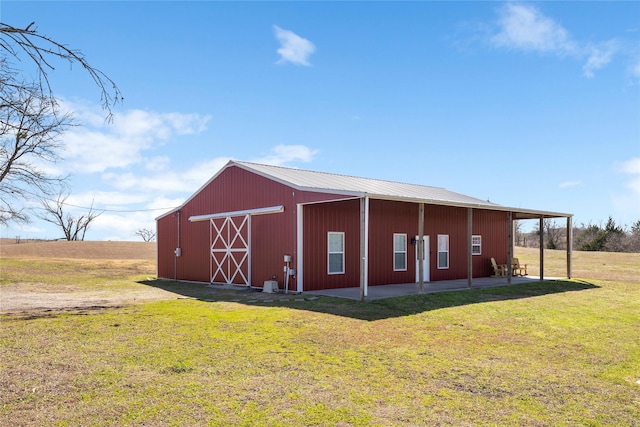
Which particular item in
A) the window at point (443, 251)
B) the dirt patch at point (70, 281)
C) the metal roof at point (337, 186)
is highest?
the metal roof at point (337, 186)

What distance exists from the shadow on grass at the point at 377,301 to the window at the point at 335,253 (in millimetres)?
1963

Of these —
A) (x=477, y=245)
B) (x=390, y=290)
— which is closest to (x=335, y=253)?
(x=390, y=290)

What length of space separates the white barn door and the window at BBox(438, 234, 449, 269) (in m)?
7.12

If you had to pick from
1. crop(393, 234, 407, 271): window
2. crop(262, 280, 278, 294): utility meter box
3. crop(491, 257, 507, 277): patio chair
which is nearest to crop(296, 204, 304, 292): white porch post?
crop(262, 280, 278, 294): utility meter box

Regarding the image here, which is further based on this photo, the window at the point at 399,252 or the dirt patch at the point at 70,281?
the window at the point at 399,252

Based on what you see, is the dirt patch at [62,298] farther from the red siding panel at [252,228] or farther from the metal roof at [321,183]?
the metal roof at [321,183]

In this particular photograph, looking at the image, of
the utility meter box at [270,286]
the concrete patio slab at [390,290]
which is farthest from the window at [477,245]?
the utility meter box at [270,286]

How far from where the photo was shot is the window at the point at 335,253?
1488 cm

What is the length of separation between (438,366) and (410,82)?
11.2m

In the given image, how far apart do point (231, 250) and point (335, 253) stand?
4.14m

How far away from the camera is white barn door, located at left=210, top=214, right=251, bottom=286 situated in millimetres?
16297

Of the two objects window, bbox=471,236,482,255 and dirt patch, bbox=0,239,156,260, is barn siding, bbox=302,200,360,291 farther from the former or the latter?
dirt patch, bbox=0,239,156,260

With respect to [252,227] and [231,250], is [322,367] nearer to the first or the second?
[252,227]

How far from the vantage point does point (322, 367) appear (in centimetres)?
614
